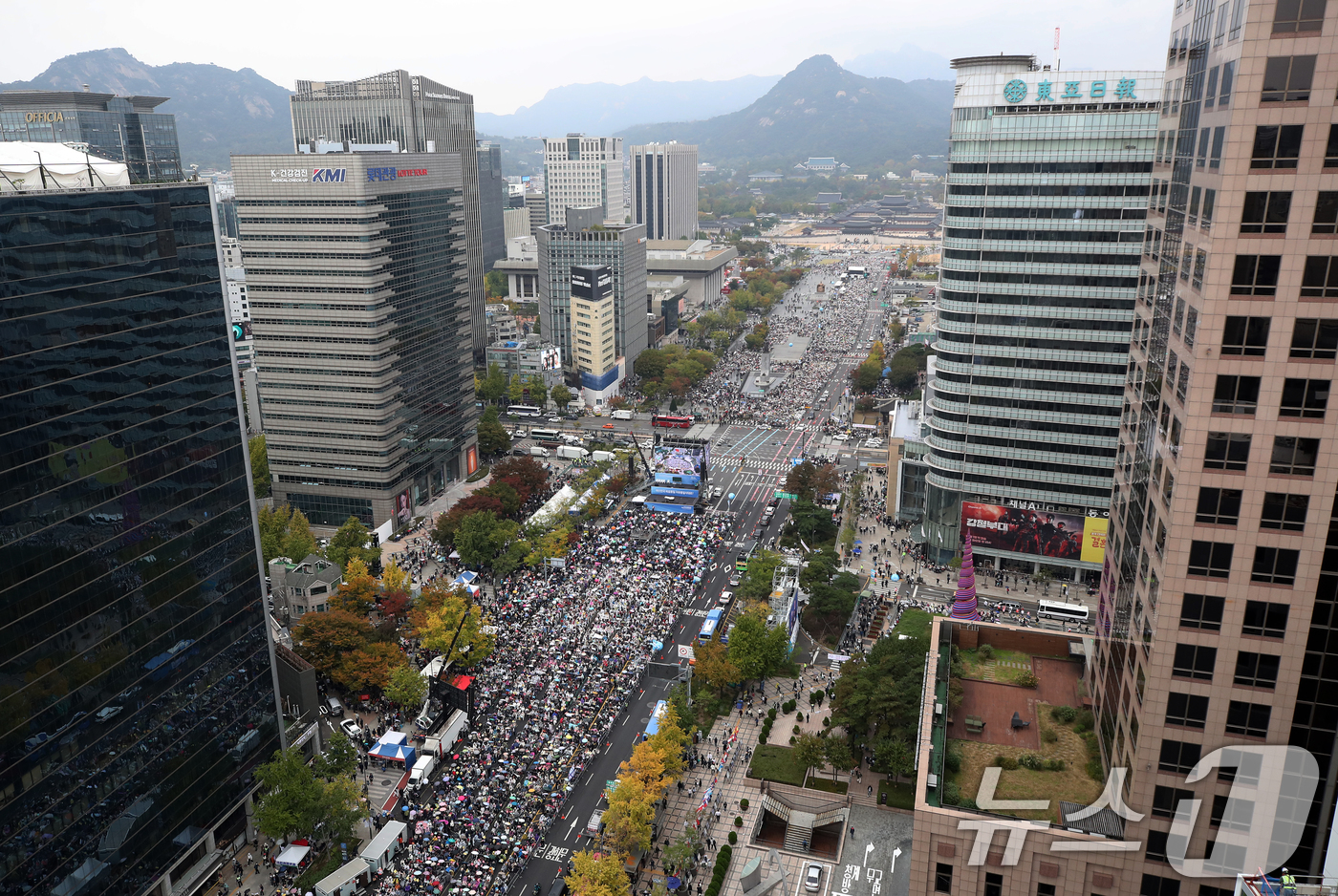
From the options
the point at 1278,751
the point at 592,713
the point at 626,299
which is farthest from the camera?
the point at 626,299

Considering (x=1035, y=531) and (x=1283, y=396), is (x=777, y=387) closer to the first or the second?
(x=1035, y=531)

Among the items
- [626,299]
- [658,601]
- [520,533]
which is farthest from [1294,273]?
[626,299]

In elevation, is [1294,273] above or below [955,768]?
above

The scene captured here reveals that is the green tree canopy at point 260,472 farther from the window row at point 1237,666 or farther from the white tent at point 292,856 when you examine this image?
the window row at point 1237,666

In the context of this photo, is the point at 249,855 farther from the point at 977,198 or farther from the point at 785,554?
the point at 977,198

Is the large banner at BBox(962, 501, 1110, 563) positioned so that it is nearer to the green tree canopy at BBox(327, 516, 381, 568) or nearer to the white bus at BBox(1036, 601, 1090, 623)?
the white bus at BBox(1036, 601, 1090, 623)

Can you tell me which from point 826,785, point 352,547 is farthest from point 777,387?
point 826,785
